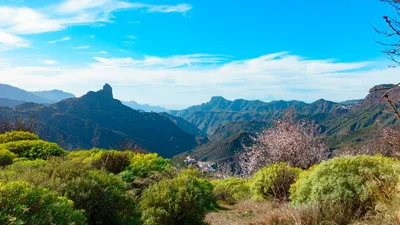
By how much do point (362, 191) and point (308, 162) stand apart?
10.2 m

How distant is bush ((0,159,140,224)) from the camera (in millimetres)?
5351

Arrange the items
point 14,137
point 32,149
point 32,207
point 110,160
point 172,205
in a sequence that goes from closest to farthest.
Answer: point 32,207 < point 172,205 < point 110,160 < point 32,149 < point 14,137

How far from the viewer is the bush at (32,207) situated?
325 cm

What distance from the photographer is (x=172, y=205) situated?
6098 millimetres

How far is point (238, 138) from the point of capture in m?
195

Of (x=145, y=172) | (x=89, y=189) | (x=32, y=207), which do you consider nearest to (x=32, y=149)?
(x=145, y=172)

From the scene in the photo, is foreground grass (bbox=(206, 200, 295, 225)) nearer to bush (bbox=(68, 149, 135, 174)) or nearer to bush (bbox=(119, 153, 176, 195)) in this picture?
bush (bbox=(119, 153, 176, 195))

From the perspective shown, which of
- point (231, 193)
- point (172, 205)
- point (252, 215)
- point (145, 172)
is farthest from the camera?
point (231, 193)

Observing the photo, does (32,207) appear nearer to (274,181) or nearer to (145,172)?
(145,172)

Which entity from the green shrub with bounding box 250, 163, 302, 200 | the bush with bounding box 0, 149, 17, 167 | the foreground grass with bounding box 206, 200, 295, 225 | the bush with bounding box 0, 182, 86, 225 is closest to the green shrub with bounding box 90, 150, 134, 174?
the bush with bounding box 0, 149, 17, 167

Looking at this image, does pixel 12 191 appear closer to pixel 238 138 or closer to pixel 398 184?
pixel 398 184

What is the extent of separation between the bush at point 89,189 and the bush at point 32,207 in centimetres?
124

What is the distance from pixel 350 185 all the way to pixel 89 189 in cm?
572

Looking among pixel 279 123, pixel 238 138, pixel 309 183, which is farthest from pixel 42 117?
pixel 309 183
